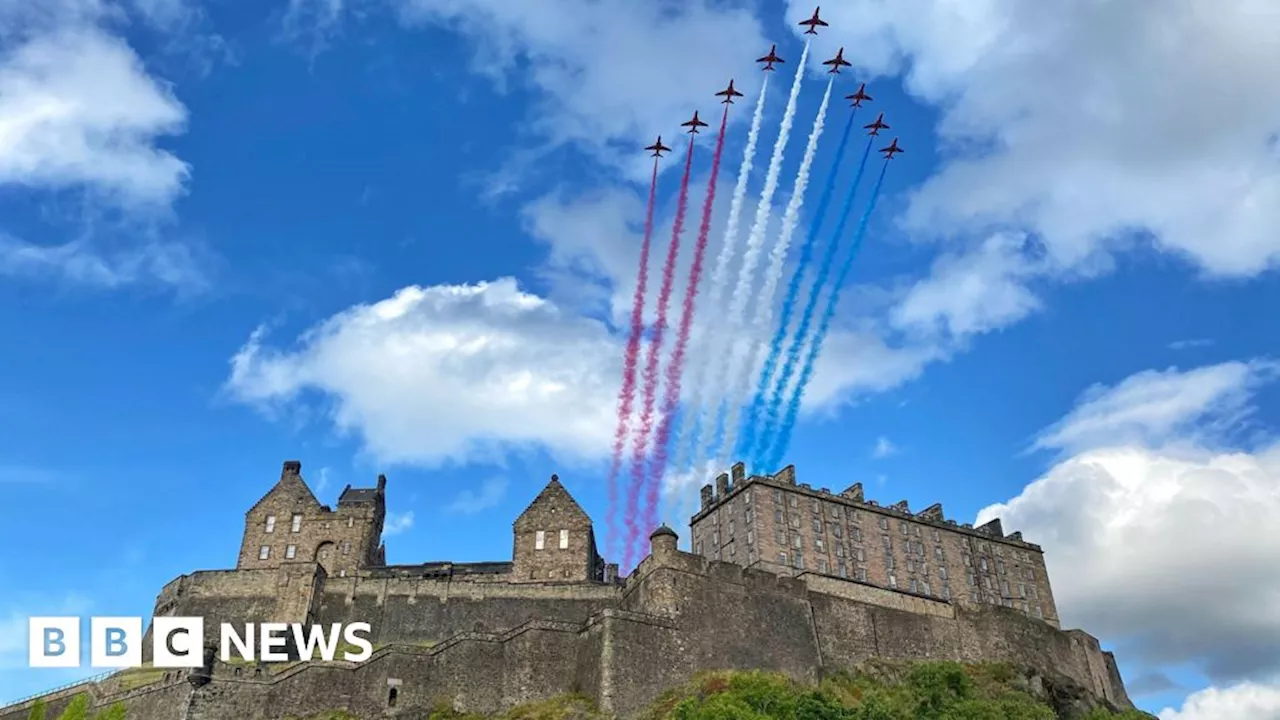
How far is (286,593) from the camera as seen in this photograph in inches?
2630

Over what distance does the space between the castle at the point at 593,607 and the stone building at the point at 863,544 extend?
0.16 meters

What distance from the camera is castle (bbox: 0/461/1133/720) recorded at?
57.6 metres

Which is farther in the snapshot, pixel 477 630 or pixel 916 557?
pixel 916 557

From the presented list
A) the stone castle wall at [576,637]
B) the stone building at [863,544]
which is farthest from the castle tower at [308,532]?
the stone building at [863,544]

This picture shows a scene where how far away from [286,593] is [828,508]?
128 ft

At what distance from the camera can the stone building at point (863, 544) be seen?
79.4 metres

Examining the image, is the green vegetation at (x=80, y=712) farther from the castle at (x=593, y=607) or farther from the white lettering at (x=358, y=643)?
the white lettering at (x=358, y=643)

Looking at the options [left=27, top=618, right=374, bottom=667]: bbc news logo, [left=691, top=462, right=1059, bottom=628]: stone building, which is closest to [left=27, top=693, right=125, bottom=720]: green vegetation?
[left=27, top=618, right=374, bottom=667]: bbc news logo

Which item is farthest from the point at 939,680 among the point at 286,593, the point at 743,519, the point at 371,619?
the point at 286,593

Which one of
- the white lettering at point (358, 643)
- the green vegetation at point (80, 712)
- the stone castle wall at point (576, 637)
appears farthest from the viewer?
the white lettering at point (358, 643)

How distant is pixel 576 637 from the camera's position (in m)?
60.8

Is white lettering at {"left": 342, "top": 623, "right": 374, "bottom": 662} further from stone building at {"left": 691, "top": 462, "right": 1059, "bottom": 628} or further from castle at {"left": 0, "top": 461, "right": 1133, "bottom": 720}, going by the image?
stone building at {"left": 691, "top": 462, "right": 1059, "bottom": 628}

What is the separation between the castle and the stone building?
0.16 meters

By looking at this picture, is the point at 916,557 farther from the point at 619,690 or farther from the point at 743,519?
the point at 619,690
